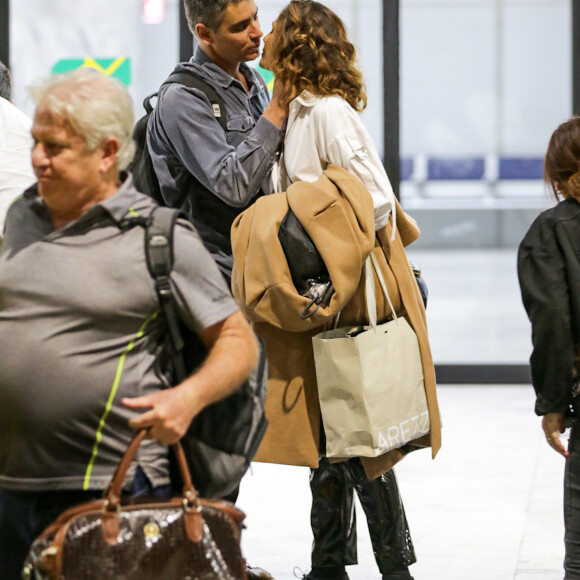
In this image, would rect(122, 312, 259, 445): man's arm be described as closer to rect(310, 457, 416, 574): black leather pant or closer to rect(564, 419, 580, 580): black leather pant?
rect(564, 419, 580, 580): black leather pant

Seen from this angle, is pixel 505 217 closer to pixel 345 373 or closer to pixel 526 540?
pixel 526 540

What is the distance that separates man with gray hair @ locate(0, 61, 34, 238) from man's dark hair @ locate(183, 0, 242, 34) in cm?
63

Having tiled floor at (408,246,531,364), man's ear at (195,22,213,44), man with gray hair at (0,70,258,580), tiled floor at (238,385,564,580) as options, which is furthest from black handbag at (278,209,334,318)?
tiled floor at (408,246,531,364)

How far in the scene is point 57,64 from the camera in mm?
7992

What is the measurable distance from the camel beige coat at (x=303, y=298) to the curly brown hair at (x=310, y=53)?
249 mm

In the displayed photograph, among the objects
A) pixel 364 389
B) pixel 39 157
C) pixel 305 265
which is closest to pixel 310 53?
pixel 305 265

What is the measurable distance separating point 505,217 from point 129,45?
278 cm

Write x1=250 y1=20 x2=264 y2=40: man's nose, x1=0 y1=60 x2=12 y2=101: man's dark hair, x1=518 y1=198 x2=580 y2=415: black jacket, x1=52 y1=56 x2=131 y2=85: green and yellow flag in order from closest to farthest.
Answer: x1=518 y1=198 x2=580 y2=415: black jacket
x1=250 y1=20 x2=264 y2=40: man's nose
x1=0 y1=60 x2=12 y2=101: man's dark hair
x1=52 y1=56 x2=131 y2=85: green and yellow flag

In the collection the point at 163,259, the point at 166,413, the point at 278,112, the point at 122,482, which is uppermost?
the point at 278,112

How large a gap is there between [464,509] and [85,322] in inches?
118

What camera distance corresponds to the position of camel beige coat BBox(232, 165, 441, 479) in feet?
10.8

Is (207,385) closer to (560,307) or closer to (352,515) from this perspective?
(560,307)

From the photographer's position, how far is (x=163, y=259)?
229cm

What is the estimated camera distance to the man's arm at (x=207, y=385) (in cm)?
216
